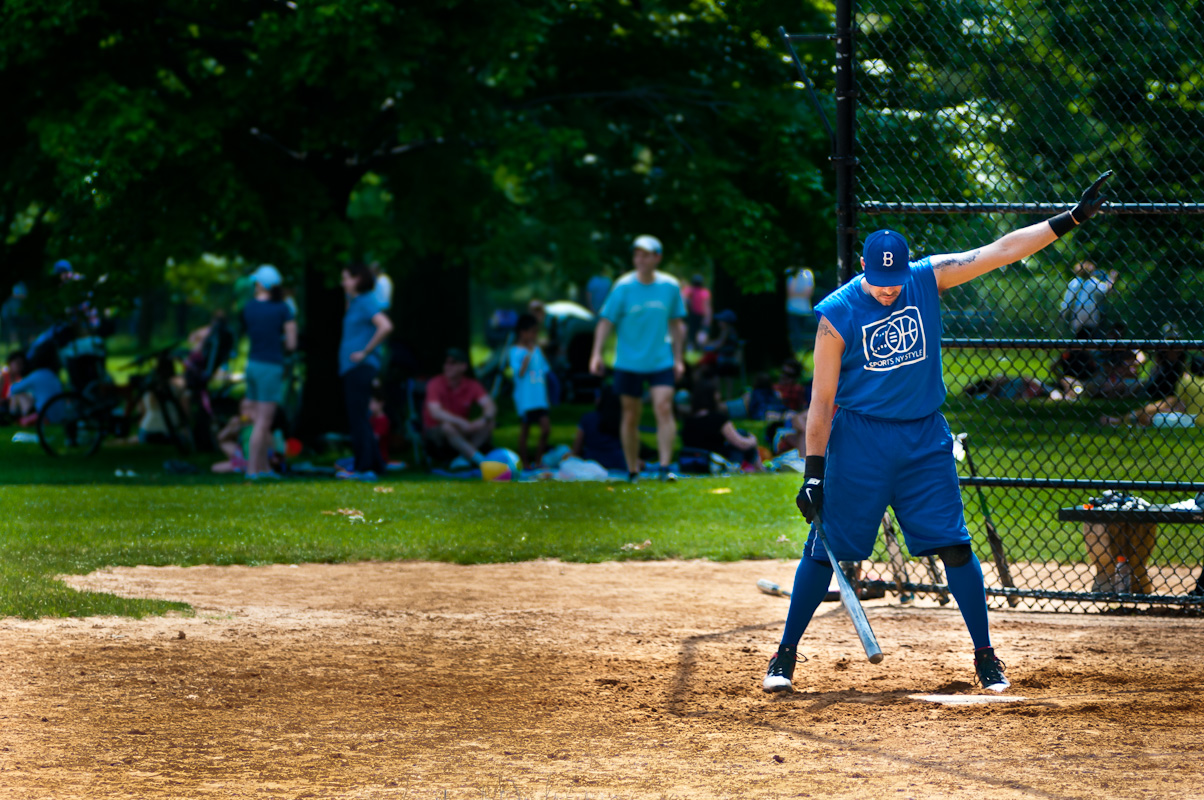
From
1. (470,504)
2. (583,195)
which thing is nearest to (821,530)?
(470,504)

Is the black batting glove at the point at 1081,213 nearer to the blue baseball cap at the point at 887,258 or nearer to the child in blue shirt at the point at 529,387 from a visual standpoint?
the blue baseball cap at the point at 887,258

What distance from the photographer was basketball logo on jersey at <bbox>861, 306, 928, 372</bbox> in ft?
16.4

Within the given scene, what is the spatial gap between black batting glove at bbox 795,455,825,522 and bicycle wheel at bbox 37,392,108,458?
1063 centimetres

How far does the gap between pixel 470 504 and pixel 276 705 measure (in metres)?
5.05

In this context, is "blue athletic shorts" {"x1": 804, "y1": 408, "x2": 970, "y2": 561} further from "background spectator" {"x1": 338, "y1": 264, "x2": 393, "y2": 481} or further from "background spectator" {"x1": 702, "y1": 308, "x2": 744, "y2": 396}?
"background spectator" {"x1": 702, "y1": 308, "x2": 744, "y2": 396}

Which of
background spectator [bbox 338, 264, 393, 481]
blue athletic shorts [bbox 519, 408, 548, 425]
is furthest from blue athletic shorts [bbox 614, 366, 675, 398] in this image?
background spectator [bbox 338, 264, 393, 481]

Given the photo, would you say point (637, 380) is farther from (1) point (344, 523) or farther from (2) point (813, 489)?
(2) point (813, 489)

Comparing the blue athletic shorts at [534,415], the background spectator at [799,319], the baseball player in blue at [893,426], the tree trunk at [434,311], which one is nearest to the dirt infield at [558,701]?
the baseball player in blue at [893,426]

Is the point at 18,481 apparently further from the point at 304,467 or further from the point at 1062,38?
the point at 1062,38

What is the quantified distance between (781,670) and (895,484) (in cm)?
91

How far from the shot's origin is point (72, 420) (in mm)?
13781

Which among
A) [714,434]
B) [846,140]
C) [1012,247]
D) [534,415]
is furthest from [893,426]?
[534,415]

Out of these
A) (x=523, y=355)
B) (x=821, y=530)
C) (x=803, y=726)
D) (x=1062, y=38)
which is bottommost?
(x=803, y=726)

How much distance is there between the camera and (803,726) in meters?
4.60
